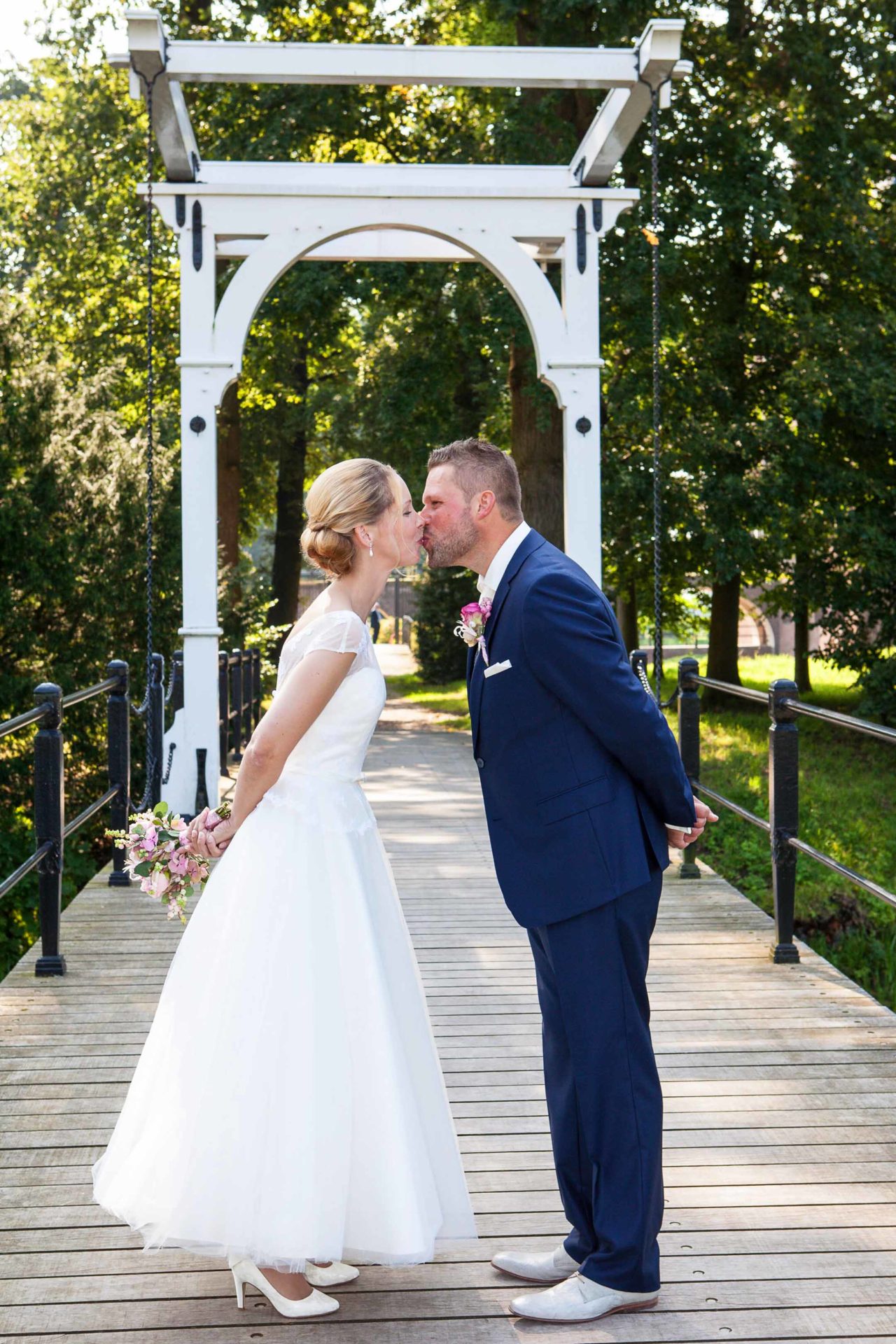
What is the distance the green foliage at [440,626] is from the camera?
26.4 meters

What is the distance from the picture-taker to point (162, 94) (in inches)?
307

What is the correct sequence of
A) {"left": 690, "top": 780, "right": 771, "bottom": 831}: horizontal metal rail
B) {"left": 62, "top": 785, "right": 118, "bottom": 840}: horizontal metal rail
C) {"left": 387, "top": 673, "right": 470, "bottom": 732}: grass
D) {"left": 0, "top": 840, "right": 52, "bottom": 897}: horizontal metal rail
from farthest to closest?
{"left": 387, "top": 673, "right": 470, "bottom": 732}: grass
{"left": 690, "top": 780, "right": 771, "bottom": 831}: horizontal metal rail
{"left": 62, "top": 785, "right": 118, "bottom": 840}: horizontal metal rail
{"left": 0, "top": 840, "right": 52, "bottom": 897}: horizontal metal rail

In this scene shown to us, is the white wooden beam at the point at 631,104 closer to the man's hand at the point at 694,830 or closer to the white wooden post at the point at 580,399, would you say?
the white wooden post at the point at 580,399

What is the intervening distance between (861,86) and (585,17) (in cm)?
366

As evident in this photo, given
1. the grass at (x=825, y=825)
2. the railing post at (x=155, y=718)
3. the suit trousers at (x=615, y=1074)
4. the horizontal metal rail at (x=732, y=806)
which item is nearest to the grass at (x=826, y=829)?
the grass at (x=825, y=825)

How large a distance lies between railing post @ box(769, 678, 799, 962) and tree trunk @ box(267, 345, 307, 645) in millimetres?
16442

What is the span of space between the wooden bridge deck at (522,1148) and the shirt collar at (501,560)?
148cm

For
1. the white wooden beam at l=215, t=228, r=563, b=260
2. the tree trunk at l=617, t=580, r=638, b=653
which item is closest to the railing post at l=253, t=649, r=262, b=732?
the white wooden beam at l=215, t=228, r=563, b=260

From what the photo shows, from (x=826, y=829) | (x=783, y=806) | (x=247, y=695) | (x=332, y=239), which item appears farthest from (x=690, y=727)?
(x=247, y=695)

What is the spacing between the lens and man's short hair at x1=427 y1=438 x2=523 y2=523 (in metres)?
2.82

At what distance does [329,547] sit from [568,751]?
0.65 meters

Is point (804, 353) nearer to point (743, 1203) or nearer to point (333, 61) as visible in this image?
point (333, 61)

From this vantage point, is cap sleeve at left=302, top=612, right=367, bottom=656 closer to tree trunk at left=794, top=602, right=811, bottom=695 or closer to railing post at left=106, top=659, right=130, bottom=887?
railing post at left=106, top=659, right=130, bottom=887

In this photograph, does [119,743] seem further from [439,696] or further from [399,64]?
[439,696]
